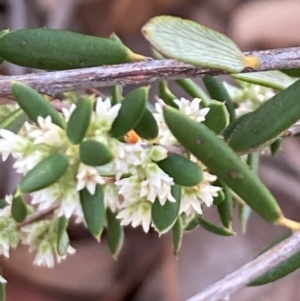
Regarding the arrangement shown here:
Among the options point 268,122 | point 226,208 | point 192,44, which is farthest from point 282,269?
point 192,44

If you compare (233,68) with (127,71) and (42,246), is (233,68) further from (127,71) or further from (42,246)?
(42,246)

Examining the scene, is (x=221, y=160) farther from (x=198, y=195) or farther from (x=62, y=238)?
(x=62, y=238)

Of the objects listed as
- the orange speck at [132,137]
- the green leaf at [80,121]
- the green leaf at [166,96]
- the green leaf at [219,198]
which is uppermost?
the green leaf at [80,121]

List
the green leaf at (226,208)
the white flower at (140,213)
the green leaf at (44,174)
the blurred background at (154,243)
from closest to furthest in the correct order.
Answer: the green leaf at (44,174) → the white flower at (140,213) → the green leaf at (226,208) → the blurred background at (154,243)

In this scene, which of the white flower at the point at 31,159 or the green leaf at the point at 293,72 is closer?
the white flower at the point at 31,159

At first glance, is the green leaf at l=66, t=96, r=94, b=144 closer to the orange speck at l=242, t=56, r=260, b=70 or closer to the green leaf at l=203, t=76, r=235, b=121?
the orange speck at l=242, t=56, r=260, b=70

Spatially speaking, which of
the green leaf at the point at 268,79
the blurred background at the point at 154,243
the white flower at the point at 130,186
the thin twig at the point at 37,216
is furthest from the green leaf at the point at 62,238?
the blurred background at the point at 154,243

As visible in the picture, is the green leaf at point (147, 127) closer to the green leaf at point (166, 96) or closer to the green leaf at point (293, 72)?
the green leaf at point (166, 96)
